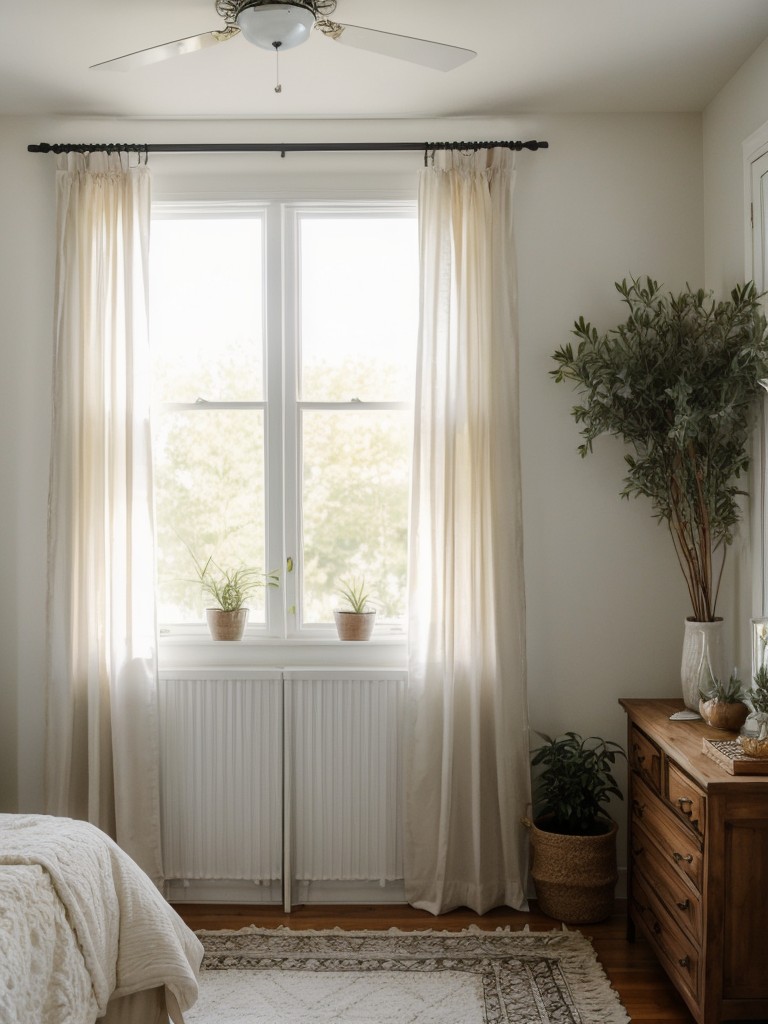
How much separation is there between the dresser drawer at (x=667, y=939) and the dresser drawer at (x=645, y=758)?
0.36 metres

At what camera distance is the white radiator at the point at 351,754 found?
3531 mm

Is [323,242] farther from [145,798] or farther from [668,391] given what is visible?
[145,798]

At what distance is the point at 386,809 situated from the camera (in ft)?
11.6

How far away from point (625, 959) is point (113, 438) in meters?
2.62

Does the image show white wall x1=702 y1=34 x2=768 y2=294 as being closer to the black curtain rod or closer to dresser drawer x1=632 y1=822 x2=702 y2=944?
the black curtain rod

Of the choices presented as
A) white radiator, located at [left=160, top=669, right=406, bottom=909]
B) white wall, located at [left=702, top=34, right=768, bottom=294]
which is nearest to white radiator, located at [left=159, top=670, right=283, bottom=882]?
white radiator, located at [left=160, top=669, right=406, bottom=909]

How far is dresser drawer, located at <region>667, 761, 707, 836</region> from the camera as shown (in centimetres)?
245

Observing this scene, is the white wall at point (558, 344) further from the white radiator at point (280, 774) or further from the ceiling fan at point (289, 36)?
the ceiling fan at point (289, 36)

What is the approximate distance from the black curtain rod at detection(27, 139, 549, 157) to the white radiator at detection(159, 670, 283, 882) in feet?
6.66

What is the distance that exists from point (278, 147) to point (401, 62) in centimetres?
67

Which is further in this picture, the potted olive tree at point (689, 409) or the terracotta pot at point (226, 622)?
the terracotta pot at point (226, 622)

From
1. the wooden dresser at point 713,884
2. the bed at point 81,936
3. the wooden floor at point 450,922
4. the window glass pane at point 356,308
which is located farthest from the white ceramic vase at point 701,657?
the bed at point 81,936

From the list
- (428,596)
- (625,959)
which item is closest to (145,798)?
(428,596)

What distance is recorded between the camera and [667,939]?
2.76 metres
